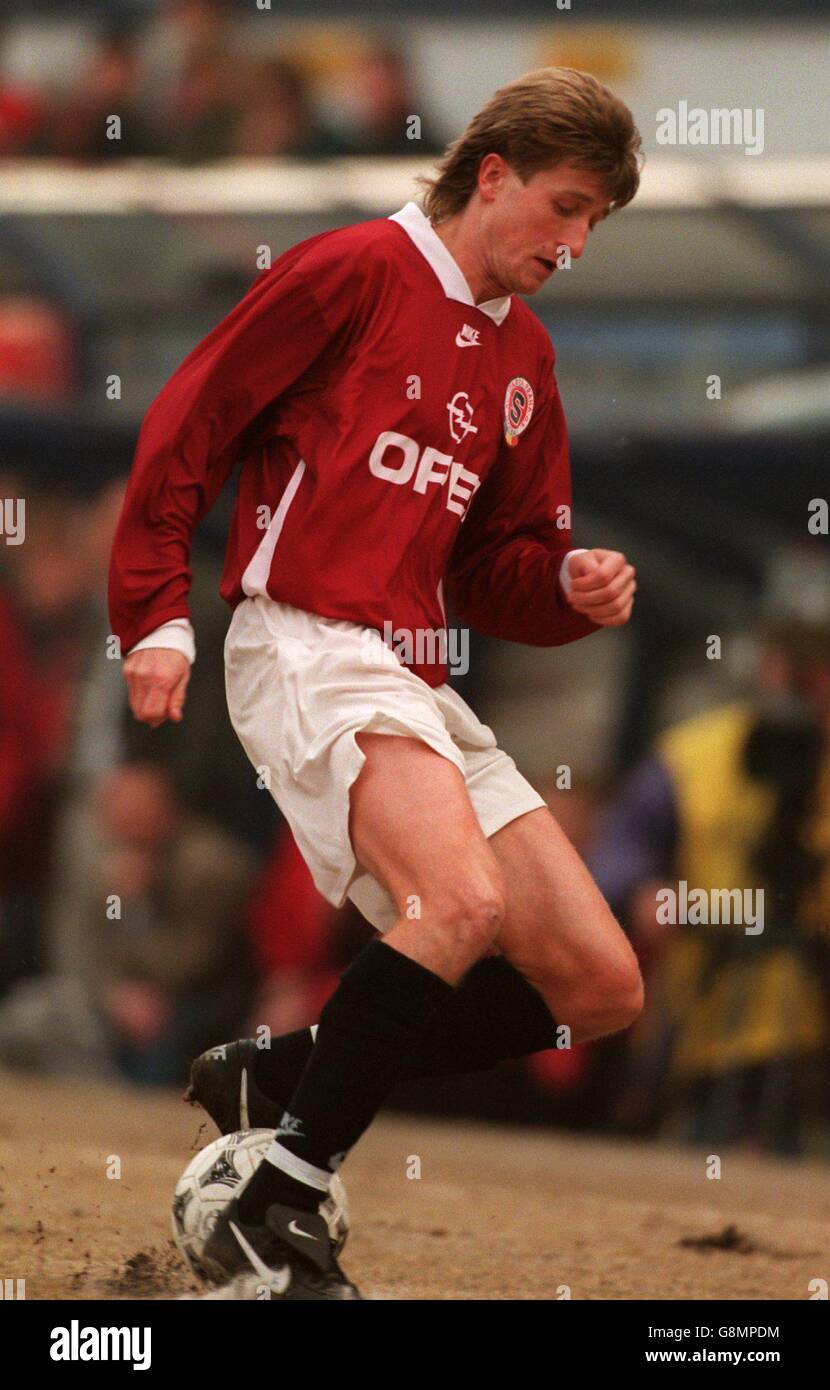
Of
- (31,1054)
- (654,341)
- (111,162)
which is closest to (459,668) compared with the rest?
(654,341)

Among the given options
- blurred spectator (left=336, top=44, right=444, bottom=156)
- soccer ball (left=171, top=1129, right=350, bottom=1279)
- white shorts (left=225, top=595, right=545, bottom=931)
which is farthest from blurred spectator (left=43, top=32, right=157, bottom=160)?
soccer ball (left=171, top=1129, right=350, bottom=1279)

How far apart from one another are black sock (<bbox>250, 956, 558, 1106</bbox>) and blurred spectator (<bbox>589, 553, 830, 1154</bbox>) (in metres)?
2.46

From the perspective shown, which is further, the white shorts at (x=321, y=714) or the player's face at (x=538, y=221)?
the player's face at (x=538, y=221)

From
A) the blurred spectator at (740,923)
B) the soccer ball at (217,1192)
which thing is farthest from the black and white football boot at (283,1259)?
the blurred spectator at (740,923)

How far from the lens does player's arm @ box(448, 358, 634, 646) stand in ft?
12.9

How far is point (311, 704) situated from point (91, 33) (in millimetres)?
7140

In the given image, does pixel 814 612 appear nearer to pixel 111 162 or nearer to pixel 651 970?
pixel 651 970

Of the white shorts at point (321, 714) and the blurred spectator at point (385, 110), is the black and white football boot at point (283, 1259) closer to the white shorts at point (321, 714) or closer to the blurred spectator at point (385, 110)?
the white shorts at point (321, 714)

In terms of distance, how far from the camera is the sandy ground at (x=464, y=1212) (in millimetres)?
4020

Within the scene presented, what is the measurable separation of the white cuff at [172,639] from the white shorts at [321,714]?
155 millimetres

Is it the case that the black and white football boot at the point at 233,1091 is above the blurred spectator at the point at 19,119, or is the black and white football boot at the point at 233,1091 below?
below

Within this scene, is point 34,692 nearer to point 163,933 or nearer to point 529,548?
point 163,933

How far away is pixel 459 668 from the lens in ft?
24.8

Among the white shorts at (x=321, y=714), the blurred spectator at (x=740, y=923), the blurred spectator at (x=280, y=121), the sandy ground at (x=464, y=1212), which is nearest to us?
the white shorts at (x=321, y=714)
